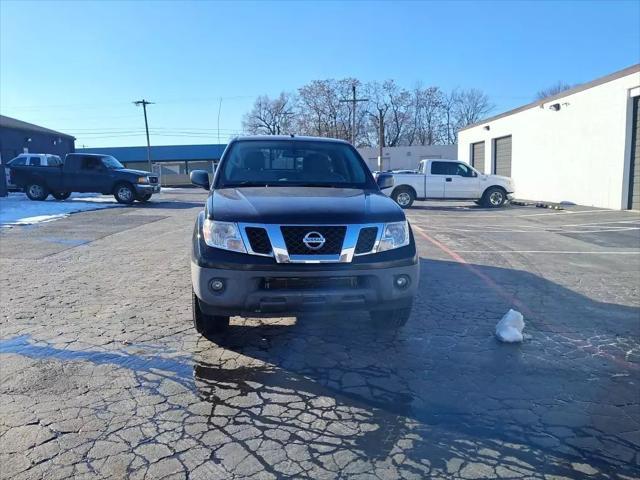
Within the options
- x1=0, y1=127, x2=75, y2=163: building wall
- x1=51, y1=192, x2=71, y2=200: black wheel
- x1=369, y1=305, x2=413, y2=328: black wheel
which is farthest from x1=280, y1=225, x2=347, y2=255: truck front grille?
x1=0, y1=127, x2=75, y2=163: building wall

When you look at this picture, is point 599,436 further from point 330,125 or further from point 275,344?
point 330,125

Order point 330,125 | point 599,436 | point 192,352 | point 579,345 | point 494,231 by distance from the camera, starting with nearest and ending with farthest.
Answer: point 599,436
point 192,352
point 579,345
point 494,231
point 330,125

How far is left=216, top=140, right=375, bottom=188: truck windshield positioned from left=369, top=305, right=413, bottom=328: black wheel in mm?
1351

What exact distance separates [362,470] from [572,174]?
69.7 feet

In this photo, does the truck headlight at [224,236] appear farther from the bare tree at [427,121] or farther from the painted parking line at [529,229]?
the bare tree at [427,121]

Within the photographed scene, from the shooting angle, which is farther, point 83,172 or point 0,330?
point 83,172

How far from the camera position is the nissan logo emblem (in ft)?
12.3

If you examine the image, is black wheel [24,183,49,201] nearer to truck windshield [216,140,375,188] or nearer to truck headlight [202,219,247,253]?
truck windshield [216,140,375,188]

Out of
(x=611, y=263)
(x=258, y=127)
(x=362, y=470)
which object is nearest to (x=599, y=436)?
(x=362, y=470)

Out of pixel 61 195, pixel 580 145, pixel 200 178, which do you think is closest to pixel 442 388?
pixel 200 178

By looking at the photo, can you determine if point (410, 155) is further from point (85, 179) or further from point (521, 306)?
point (521, 306)

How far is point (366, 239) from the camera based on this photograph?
3908 millimetres

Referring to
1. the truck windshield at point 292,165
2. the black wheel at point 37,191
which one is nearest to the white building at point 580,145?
the truck windshield at point 292,165

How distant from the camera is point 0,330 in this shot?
4.80 meters
